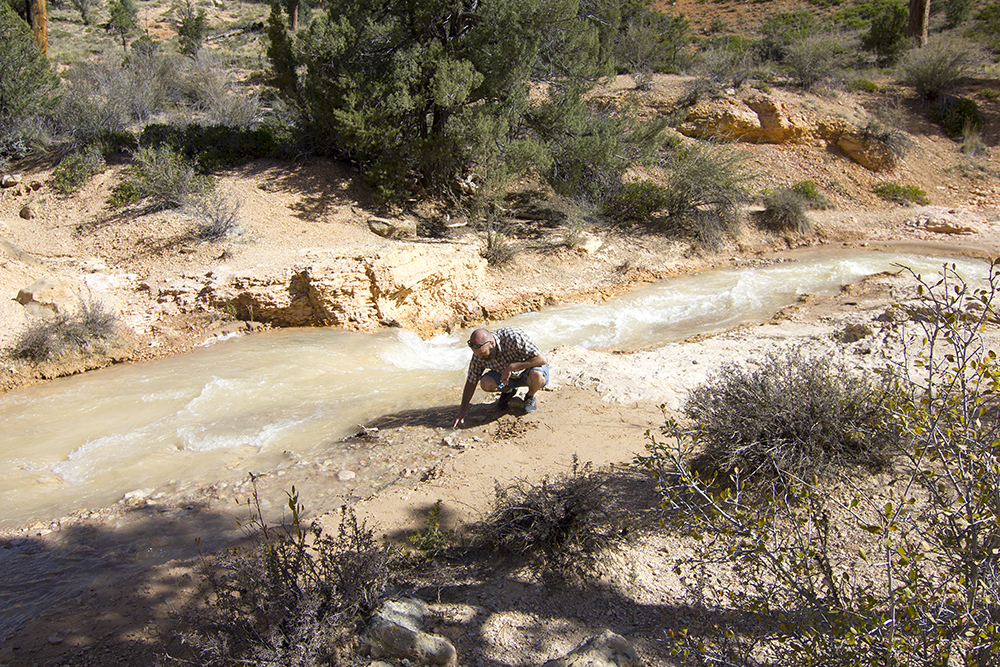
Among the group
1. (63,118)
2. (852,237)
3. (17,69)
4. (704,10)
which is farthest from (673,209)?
(704,10)

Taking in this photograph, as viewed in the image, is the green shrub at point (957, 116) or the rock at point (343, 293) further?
the green shrub at point (957, 116)

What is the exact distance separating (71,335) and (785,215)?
13284mm

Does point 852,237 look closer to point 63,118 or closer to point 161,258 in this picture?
point 161,258

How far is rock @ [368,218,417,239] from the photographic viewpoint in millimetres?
10867

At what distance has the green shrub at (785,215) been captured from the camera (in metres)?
12.6

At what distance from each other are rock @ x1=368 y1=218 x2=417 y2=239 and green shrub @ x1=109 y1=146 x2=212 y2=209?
9.99ft

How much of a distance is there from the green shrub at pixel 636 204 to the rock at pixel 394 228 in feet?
14.4

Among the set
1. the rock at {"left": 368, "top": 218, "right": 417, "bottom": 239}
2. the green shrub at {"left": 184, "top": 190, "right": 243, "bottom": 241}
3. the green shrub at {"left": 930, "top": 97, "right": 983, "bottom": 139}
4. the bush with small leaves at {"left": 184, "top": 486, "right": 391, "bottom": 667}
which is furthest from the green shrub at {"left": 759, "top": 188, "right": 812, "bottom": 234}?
the bush with small leaves at {"left": 184, "top": 486, "right": 391, "bottom": 667}

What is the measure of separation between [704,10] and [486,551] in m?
36.5

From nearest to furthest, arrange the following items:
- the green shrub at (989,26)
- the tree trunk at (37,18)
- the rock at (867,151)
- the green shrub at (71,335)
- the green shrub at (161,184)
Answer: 1. the green shrub at (71,335)
2. the green shrub at (161,184)
3. the tree trunk at (37,18)
4. the rock at (867,151)
5. the green shrub at (989,26)

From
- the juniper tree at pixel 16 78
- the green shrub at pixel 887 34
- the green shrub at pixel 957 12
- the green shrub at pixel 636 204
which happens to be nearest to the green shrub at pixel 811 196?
the green shrub at pixel 636 204

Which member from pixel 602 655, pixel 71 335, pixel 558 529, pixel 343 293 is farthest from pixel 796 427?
pixel 71 335

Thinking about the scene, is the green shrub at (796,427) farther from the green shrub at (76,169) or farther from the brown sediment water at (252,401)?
the green shrub at (76,169)

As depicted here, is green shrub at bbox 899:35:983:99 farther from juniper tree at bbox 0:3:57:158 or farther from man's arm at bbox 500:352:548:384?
juniper tree at bbox 0:3:57:158
